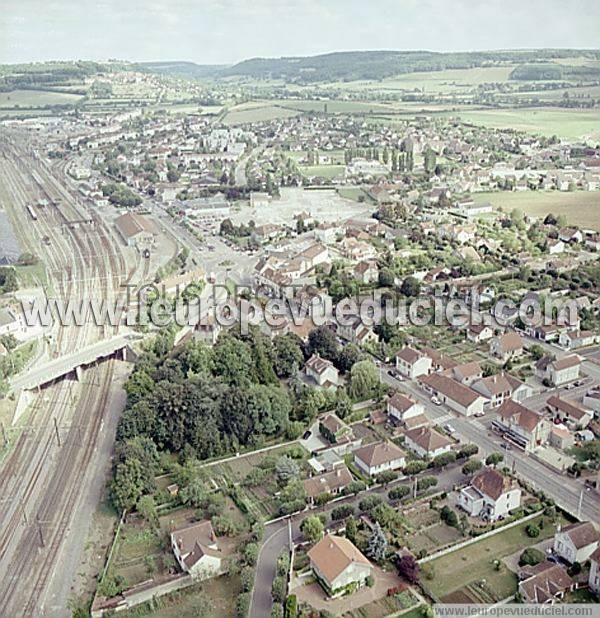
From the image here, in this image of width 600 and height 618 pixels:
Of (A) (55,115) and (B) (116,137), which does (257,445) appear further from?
(A) (55,115)

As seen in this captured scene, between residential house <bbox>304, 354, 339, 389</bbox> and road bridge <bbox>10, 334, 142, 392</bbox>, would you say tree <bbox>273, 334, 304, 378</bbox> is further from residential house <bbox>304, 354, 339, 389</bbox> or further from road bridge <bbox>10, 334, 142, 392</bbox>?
road bridge <bbox>10, 334, 142, 392</bbox>

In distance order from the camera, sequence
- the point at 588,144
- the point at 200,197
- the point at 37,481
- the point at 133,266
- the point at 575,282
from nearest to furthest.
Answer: the point at 37,481, the point at 575,282, the point at 133,266, the point at 200,197, the point at 588,144

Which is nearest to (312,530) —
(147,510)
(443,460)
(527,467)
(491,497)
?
(147,510)

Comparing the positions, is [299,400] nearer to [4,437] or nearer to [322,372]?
[322,372]

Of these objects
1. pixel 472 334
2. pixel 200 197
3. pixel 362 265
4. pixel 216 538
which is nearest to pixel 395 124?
pixel 200 197

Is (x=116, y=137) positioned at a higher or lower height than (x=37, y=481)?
higher

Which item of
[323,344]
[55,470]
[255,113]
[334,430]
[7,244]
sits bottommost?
[55,470]

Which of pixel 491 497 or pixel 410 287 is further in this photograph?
pixel 410 287
